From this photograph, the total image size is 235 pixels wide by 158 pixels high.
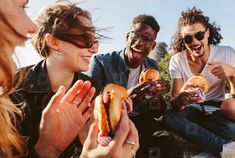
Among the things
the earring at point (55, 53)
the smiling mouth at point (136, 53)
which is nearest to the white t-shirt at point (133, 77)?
the smiling mouth at point (136, 53)

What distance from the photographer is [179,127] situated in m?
4.92

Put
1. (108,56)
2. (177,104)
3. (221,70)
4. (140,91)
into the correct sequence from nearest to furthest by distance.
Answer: (140,91) < (177,104) < (221,70) < (108,56)

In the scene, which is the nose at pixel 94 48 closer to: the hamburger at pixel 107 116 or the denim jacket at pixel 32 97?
the denim jacket at pixel 32 97

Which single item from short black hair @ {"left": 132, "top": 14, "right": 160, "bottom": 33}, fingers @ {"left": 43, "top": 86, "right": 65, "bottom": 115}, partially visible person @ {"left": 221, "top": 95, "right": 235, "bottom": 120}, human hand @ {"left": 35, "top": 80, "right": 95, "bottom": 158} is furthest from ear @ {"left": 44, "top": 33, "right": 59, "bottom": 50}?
partially visible person @ {"left": 221, "top": 95, "right": 235, "bottom": 120}

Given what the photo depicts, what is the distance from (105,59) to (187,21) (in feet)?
5.41

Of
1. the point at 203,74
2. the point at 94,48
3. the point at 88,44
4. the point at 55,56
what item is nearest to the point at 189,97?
the point at 203,74

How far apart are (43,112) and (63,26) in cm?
154

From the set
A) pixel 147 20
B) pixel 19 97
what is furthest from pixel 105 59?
pixel 19 97

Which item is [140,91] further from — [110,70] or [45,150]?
[45,150]

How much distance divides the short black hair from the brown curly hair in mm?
1719

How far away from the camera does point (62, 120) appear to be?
8.50ft

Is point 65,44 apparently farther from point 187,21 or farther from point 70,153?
point 187,21

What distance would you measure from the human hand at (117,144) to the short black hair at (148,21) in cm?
358

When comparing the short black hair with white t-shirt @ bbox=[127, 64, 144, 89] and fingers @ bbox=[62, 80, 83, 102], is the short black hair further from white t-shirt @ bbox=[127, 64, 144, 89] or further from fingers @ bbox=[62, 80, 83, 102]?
fingers @ bbox=[62, 80, 83, 102]
